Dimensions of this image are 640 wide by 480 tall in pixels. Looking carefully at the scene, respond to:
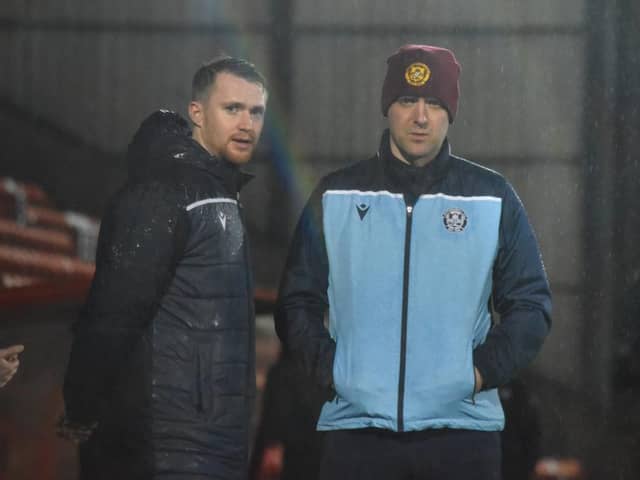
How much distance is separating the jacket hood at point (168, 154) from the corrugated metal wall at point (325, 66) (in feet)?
24.0

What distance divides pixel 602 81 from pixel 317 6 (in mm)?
2415

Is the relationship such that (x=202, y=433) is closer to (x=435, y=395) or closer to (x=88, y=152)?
(x=435, y=395)

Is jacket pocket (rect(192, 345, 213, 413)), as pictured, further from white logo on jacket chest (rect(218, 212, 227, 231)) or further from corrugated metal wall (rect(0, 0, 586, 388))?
corrugated metal wall (rect(0, 0, 586, 388))

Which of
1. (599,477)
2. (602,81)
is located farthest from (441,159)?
(602,81)

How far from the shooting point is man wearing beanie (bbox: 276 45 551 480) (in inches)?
92.0

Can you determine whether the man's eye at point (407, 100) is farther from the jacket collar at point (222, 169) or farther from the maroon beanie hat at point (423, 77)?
the jacket collar at point (222, 169)

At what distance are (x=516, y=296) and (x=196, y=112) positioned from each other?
28.8 inches

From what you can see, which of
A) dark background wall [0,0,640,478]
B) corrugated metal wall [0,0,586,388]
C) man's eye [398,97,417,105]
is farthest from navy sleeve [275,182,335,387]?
corrugated metal wall [0,0,586,388]

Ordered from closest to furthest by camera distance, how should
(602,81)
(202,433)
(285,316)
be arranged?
(202,433)
(285,316)
(602,81)

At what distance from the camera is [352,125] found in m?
10.3

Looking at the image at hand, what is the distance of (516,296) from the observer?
95.0 inches

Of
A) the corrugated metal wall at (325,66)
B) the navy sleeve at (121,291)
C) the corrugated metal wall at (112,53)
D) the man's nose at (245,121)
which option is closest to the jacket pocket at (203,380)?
the navy sleeve at (121,291)

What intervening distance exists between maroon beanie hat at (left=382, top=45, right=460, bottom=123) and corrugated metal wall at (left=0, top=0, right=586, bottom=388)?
24.0ft

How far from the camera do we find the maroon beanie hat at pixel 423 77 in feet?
8.02
